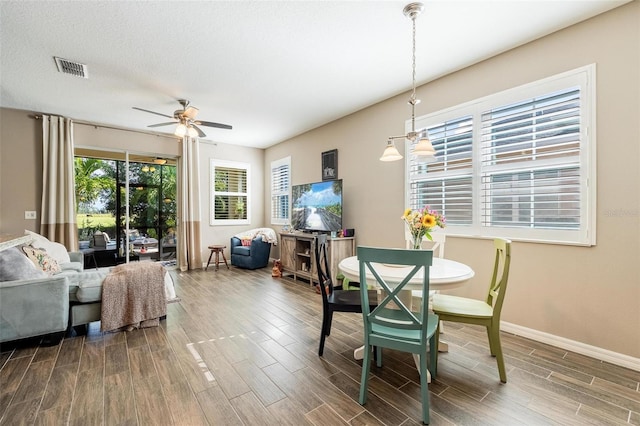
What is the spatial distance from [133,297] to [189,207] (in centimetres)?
307

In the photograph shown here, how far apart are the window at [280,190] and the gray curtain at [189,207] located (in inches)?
63.0

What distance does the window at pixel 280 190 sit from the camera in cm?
589

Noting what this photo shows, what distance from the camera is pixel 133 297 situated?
2.73 meters

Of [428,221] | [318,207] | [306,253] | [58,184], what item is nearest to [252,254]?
[306,253]

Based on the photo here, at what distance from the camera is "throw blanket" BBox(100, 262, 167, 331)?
2.61m

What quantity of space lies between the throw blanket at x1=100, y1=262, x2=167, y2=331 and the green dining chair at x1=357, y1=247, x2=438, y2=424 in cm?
226

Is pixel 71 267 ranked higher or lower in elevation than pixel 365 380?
higher

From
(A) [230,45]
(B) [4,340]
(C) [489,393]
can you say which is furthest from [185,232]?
(C) [489,393]

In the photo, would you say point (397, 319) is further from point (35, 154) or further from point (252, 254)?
point (35, 154)

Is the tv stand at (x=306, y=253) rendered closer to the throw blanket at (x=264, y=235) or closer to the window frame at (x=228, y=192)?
the throw blanket at (x=264, y=235)

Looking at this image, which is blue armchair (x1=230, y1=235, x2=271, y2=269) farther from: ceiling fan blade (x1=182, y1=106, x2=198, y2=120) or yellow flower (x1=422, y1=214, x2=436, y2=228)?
yellow flower (x1=422, y1=214, x2=436, y2=228)

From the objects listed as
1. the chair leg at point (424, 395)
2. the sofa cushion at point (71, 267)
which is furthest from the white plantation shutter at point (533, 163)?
the sofa cushion at point (71, 267)

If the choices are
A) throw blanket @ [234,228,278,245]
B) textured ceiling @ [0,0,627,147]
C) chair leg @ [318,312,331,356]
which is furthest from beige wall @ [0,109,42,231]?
chair leg @ [318,312,331,356]

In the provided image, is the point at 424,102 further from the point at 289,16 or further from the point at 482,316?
the point at 482,316
